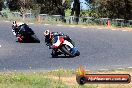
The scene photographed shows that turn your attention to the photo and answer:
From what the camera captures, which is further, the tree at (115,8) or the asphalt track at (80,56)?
the tree at (115,8)

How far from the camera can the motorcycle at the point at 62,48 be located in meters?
19.5

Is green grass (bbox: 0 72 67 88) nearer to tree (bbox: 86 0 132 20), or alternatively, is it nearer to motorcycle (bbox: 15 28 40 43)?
motorcycle (bbox: 15 28 40 43)

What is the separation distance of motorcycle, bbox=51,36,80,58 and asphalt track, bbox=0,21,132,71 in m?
0.33

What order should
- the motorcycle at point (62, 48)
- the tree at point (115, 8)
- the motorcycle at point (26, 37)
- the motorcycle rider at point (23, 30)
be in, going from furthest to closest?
the tree at point (115, 8)
the motorcycle at point (26, 37)
the motorcycle rider at point (23, 30)
the motorcycle at point (62, 48)

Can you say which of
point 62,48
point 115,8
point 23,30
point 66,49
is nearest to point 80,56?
point 66,49

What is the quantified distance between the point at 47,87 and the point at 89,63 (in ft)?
20.3

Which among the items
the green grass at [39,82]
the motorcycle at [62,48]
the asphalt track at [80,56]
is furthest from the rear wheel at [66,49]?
the green grass at [39,82]

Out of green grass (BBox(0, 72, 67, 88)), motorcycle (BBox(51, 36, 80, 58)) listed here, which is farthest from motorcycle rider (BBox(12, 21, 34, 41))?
green grass (BBox(0, 72, 67, 88))

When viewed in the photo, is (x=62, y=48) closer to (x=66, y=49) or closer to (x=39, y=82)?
(x=66, y=49)

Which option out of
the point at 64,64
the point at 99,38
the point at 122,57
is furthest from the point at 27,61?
the point at 99,38

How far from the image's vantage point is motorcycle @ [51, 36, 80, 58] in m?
19.5

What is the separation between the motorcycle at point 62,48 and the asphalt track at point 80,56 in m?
0.33

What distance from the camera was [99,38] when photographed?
27.2m

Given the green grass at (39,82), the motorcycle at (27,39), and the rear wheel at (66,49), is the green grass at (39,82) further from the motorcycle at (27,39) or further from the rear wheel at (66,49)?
the motorcycle at (27,39)
